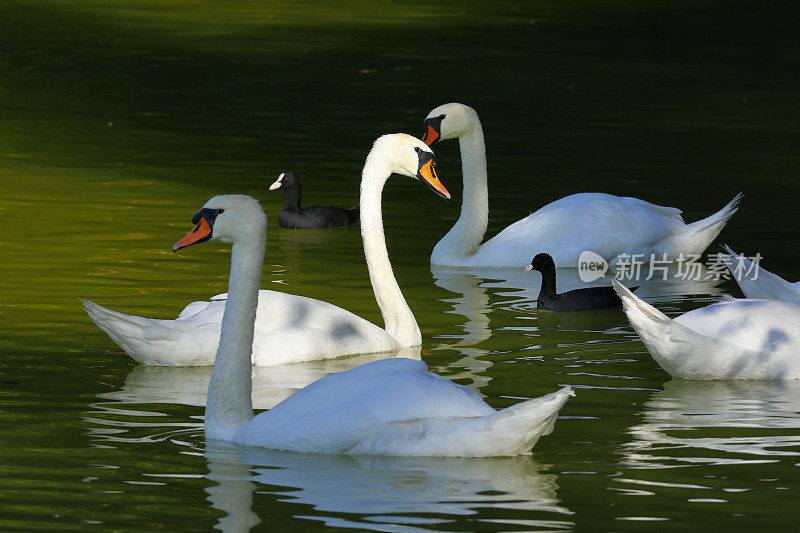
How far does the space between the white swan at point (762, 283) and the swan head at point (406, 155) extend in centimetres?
202

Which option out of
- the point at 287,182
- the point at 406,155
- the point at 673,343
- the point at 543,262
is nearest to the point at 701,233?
the point at 543,262

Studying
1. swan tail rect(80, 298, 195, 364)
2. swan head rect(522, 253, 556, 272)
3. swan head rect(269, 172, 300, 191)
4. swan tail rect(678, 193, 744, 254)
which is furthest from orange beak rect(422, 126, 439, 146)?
swan tail rect(80, 298, 195, 364)

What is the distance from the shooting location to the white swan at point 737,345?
29.9 ft

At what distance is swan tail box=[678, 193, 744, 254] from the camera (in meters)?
13.2

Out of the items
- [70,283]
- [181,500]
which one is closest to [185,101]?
[70,283]

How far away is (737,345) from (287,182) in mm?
6399

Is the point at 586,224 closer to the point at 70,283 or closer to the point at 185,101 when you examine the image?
the point at 70,283

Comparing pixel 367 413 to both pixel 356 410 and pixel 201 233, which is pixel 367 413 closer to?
pixel 356 410

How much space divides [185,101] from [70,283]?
34.5ft

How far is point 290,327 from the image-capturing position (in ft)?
31.6

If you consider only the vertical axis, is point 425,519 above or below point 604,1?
below

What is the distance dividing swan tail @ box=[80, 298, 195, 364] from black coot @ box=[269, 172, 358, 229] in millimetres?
5148

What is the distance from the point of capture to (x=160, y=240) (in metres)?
13.4

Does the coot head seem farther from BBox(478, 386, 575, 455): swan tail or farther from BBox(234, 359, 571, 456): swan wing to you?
BBox(478, 386, 575, 455): swan tail
